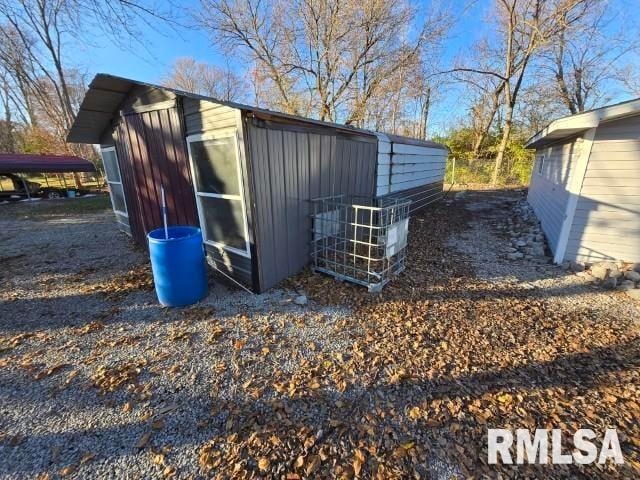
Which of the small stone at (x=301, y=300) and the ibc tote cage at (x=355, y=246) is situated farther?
the ibc tote cage at (x=355, y=246)

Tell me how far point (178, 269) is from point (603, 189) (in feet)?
21.6

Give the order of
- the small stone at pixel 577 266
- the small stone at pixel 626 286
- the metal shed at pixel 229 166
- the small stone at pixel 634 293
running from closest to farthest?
the metal shed at pixel 229 166 < the small stone at pixel 634 293 < the small stone at pixel 626 286 < the small stone at pixel 577 266

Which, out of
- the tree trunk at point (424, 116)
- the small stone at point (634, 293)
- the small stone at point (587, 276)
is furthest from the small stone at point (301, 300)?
the tree trunk at point (424, 116)

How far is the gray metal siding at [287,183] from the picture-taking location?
3496 mm

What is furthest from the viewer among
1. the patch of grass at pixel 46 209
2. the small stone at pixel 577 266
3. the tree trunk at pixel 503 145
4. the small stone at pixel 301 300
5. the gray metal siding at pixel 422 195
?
the tree trunk at pixel 503 145

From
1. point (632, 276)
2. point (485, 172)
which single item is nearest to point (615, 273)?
point (632, 276)

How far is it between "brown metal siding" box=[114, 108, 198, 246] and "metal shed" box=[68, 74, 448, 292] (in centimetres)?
2

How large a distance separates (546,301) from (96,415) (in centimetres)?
520

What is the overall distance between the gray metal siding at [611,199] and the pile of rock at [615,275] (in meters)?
0.16

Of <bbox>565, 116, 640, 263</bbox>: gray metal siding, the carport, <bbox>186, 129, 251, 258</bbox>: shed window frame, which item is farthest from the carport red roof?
<bbox>565, 116, 640, 263</bbox>: gray metal siding

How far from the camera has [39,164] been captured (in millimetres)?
13305

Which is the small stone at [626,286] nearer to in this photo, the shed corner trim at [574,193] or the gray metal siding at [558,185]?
the shed corner trim at [574,193]

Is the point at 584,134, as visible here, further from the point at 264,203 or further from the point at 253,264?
the point at 253,264

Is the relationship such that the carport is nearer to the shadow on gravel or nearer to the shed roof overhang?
the shadow on gravel
